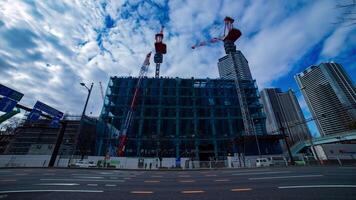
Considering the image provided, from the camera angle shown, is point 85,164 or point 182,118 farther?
point 182,118

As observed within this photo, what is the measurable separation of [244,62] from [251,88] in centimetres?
6720

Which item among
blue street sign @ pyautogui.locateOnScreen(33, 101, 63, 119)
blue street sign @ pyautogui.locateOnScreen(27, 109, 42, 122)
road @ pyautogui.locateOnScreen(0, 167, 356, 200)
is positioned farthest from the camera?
blue street sign @ pyautogui.locateOnScreen(33, 101, 63, 119)

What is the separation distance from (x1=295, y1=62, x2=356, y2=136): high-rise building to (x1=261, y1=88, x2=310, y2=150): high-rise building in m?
15.6

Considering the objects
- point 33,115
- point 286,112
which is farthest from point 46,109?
point 286,112

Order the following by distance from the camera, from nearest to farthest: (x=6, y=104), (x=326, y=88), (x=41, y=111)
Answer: (x=6, y=104) < (x=41, y=111) < (x=326, y=88)

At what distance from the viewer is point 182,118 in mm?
59312

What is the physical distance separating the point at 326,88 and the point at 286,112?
1957 inches

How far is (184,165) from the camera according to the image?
108 ft

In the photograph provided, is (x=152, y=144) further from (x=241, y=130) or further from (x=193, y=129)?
(x=241, y=130)

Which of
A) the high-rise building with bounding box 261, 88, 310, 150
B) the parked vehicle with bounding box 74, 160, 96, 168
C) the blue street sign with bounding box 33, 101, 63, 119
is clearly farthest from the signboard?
the high-rise building with bounding box 261, 88, 310, 150

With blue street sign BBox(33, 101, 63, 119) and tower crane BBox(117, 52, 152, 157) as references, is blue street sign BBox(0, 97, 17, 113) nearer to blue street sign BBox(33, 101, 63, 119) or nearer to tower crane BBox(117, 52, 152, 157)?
blue street sign BBox(33, 101, 63, 119)

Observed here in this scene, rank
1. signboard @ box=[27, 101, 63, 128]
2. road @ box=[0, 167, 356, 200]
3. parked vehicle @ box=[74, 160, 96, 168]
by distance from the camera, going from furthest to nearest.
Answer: parked vehicle @ box=[74, 160, 96, 168] → signboard @ box=[27, 101, 63, 128] → road @ box=[0, 167, 356, 200]

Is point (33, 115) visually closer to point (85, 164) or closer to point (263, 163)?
point (85, 164)

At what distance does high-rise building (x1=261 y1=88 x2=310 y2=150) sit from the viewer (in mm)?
55562
